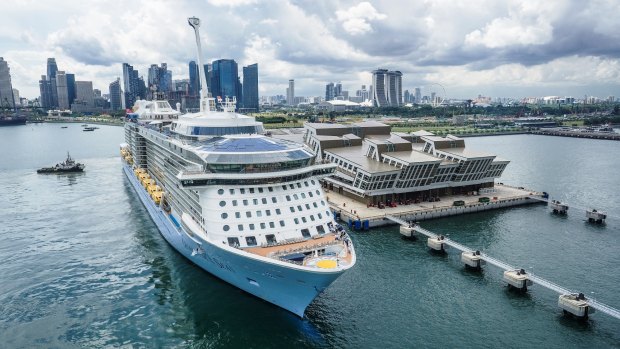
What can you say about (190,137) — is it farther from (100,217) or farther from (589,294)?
(589,294)

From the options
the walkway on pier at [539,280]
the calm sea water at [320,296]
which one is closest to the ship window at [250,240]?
the calm sea water at [320,296]

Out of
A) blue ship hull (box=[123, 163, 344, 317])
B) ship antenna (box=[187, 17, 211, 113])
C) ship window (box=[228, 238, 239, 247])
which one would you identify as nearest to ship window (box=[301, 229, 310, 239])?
blue ship hull (box=[123, 163, 344, 317])

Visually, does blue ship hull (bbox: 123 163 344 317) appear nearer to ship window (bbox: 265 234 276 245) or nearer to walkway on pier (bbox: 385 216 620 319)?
ship window (bbox: 265 234 276 245)

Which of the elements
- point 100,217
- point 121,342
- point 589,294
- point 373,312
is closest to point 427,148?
point 589,294

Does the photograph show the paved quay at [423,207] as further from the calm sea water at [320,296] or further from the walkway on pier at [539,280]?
the walkway on pier at [539,280]

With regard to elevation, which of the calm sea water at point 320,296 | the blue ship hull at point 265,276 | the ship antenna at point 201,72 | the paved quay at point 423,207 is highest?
the ship antenna at point 201,72
